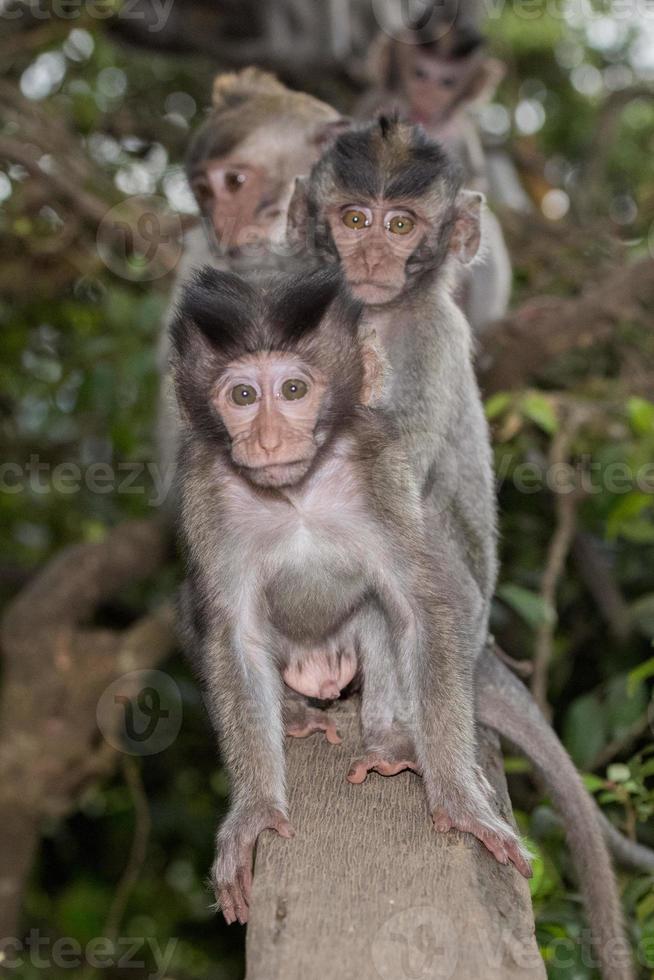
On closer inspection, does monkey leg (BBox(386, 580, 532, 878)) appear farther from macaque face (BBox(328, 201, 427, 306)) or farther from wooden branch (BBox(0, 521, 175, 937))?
wooden branch (BBox(0, 521, 175, 937))

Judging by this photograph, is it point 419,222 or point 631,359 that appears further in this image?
point 631,359

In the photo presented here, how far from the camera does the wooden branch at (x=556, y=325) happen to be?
18.2ft

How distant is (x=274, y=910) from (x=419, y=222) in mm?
1996

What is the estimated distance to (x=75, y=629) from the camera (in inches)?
246

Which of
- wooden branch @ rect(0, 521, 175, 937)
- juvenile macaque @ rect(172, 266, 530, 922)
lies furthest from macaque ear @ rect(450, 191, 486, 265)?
wooden branch @ rect(0, 521, 175, 937)

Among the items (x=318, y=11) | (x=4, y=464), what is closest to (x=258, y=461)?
(x=4, y=464)

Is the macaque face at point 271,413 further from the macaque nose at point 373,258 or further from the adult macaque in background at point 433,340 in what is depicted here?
the macaque nose at point 373,258

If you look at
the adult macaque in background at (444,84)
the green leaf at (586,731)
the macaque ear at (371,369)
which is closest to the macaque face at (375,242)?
the macaque ear at (371,369)

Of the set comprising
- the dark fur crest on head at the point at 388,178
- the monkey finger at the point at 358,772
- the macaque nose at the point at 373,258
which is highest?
the dark fur crest on head at the point at 388,178

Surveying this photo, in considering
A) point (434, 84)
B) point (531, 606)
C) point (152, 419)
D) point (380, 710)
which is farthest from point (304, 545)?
point (434, 84)

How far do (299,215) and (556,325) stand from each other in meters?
2.24

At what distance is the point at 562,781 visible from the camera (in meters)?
3.53

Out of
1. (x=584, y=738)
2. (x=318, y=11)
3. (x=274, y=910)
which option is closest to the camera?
(x=274, y=910)

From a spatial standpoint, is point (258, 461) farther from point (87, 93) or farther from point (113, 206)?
point (87, 93)
